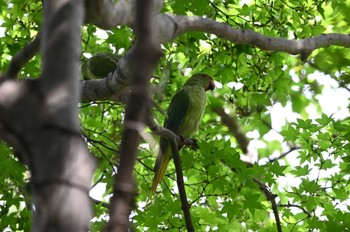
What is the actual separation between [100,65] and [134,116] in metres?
4.32

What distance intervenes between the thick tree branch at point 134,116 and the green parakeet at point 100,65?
13.7 ft

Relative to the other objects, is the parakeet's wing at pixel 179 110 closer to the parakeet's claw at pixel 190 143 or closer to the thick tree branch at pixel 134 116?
the parakeet's claw at pixel 190 143

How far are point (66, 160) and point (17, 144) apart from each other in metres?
0.24

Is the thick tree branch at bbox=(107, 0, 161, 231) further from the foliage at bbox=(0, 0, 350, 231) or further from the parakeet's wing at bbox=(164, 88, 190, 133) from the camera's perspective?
the parakeet's wing at bbox=(164, 88, 190, 133)

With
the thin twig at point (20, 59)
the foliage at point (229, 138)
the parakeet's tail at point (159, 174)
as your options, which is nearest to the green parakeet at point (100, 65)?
the foliage at point (229, 138)

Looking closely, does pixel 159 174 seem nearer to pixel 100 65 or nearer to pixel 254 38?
pixel 100 65

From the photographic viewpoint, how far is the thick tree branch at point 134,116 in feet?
2.57

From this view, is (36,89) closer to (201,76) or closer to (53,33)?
(53,33)

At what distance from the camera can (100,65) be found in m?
5.06

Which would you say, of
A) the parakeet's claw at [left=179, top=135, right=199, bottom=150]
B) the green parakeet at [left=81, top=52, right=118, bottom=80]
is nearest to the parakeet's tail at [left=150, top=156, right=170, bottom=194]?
the parakeet's claw at [left=179, top=135, right=199, bottom=150]

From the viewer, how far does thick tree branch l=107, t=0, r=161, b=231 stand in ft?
2.57

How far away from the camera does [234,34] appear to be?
370 centimetres

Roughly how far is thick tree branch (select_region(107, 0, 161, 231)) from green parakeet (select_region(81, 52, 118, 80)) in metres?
4.17

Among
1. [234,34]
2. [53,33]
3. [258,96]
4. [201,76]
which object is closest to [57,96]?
[53,33]
